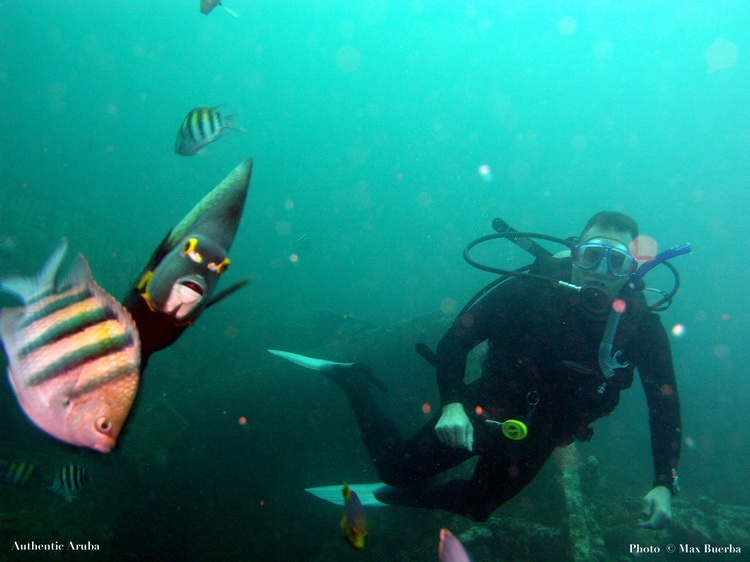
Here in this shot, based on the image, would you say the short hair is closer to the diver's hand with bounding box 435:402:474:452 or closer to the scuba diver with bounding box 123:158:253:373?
the diver's hand with bounding box 435:402:474:452

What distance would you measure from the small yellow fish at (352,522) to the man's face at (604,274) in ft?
9.41

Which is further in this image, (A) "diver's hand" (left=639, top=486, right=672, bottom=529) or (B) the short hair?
(B) the short hair

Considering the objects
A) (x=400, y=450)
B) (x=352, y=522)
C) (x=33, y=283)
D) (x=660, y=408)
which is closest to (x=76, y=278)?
(x=33, y=283)

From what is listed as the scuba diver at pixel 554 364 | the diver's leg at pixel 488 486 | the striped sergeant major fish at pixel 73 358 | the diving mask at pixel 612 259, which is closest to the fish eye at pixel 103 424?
the striped sergeant major fish at pixel 73 358

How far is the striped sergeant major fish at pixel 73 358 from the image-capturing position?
2.25 ft

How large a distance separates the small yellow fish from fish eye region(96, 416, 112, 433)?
206 centimetres

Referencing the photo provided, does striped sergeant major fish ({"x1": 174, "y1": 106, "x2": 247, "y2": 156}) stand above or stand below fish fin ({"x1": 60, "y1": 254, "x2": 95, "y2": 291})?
above

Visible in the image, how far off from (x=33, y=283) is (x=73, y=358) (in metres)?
0.22

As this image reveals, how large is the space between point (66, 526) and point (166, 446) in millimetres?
1506

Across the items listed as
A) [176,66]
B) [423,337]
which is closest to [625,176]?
[423,337]

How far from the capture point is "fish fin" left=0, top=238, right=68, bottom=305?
77cm

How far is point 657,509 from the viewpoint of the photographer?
3025 millimetres

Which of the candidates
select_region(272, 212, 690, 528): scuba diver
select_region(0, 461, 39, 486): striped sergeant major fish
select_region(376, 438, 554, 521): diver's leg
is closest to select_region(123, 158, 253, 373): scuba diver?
select_region(272, 212, 690, 528): scuba diver

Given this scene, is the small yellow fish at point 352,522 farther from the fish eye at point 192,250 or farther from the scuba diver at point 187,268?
the fish eye at point 192,250
